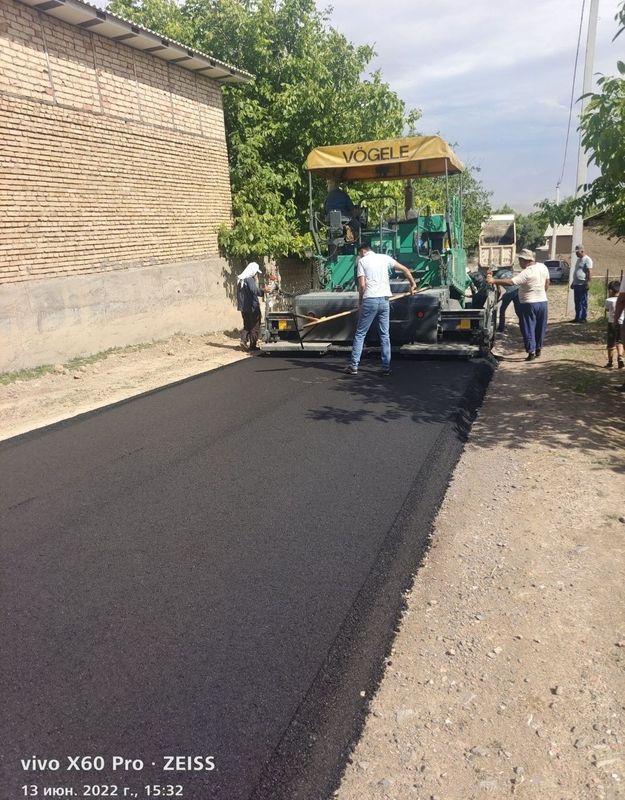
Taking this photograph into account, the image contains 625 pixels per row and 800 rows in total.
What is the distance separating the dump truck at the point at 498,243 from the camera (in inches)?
1351

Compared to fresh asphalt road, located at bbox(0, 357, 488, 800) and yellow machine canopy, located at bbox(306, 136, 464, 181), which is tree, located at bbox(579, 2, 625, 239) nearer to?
fresh asphalt road, located at bbox(0, 357, 488, 800)

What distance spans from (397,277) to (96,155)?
578 cm

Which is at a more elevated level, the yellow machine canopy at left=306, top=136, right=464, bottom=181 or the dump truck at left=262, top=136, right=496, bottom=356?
the yellow machine canopy at left=306, top=136, right=464, bottom=181

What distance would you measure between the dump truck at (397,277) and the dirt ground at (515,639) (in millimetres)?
3523

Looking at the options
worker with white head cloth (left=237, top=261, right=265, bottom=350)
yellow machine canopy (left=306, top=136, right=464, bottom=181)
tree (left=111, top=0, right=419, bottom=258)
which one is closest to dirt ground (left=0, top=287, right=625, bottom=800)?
yellow machine canopy (left=306, top=136, right=464, bottom=181)

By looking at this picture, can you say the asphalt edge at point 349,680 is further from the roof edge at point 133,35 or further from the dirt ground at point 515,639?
the roof edge at point 133,35

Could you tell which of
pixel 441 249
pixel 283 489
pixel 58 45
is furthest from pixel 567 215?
pixel 58 45

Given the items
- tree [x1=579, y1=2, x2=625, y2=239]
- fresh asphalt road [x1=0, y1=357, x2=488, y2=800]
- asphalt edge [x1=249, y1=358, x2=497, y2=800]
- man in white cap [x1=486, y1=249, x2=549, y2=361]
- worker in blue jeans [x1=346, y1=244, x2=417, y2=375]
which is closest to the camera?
asphalt edge [x1=249, y1=358, x2=497, y2=800]

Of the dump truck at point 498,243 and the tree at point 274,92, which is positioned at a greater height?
the tree at point 274,92

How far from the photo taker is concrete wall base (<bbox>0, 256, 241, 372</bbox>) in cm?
916

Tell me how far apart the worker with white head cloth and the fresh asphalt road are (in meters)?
4.66

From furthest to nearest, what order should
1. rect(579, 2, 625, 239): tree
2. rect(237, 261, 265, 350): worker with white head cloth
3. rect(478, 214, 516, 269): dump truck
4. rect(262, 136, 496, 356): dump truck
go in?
rect(478, 214, 516, 269): dump truck → rect(237, 261, 265, 350): worker with white head cloth → rect(262, 136, 496, 356): dump truck → rect(579, 2, 625, 239): tree

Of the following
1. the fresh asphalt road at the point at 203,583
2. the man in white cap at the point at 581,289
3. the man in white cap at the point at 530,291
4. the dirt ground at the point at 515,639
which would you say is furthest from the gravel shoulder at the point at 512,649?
the man in white cap at the point at 581,289

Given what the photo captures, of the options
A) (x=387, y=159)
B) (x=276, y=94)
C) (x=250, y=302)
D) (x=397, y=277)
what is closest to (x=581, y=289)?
(x=397, y=277)
